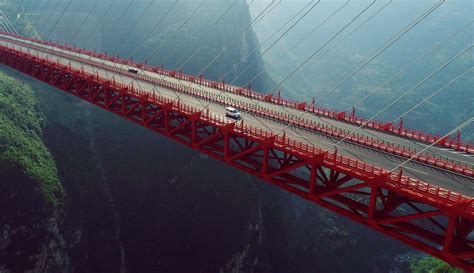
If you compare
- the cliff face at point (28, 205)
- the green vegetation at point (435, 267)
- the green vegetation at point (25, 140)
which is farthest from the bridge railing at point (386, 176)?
the green vegetation at point (25, 140)

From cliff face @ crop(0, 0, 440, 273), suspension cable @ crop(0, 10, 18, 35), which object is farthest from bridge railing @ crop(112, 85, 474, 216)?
suspension cable @ crop(0, 10, 18, 35)

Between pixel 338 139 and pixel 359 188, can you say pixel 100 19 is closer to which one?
pixel 338 139

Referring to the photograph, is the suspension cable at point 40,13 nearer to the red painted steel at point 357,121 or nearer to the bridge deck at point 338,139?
the bridge deck at point 338,139

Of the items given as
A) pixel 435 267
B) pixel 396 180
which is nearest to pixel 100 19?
pixel 435 267

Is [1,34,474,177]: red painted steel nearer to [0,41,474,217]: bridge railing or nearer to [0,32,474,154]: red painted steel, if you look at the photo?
[0,32,474,154]: red painted steel

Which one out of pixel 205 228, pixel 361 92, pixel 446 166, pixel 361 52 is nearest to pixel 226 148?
pixel 446 166

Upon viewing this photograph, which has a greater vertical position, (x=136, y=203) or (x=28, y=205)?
(x=136, y=203)

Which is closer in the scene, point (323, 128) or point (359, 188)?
point (359, 188)

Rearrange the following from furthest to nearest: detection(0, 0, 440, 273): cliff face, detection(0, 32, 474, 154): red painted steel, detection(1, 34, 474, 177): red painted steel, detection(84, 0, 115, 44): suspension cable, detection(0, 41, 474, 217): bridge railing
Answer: detection(84, 0, 115, 44): suspension cable
detection(0, 0, 440, 273): cliff face
detection(0, 32, 474, 154): red painted steel
detection(1, 34, 474, 177): red painted steel
detection(0, 41, 474, 217): bridge railing

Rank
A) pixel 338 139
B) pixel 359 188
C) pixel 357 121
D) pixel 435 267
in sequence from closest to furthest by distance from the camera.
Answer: pixel 359 188
pixel 338 139
pixel 357 121
pixel 435 267
